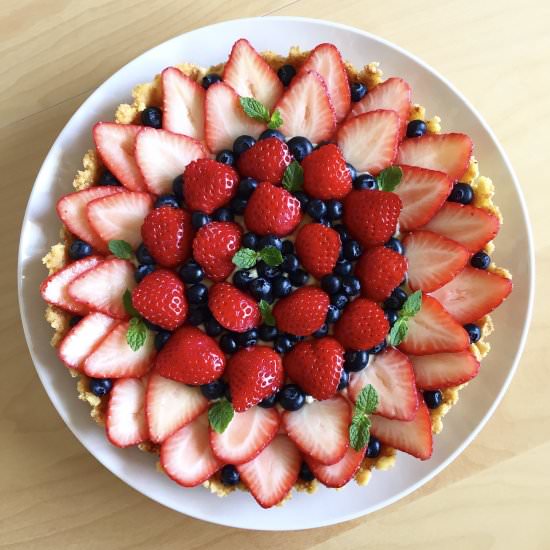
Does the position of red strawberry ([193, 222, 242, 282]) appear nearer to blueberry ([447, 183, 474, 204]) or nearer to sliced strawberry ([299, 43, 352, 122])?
sliced strawberry ([299, 43, 352, 122])

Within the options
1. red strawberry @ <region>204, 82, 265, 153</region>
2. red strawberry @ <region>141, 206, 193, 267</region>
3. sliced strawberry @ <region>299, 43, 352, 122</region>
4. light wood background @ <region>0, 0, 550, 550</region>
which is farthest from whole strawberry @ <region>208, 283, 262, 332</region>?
light wood background @ <region>0, 0, 550, 550</region>

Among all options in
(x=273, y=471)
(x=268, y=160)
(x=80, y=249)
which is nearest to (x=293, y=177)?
(x=268, y=160)

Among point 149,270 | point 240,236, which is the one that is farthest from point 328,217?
point 149,270

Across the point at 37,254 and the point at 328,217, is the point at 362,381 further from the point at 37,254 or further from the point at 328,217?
the point at 37,254

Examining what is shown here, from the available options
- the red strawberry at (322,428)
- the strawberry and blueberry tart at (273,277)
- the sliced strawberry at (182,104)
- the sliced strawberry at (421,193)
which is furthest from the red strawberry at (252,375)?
the sliced strawberry at (182,104)

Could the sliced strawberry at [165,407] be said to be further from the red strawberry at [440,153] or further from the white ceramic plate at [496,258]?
the red strawberry at [440,153]
